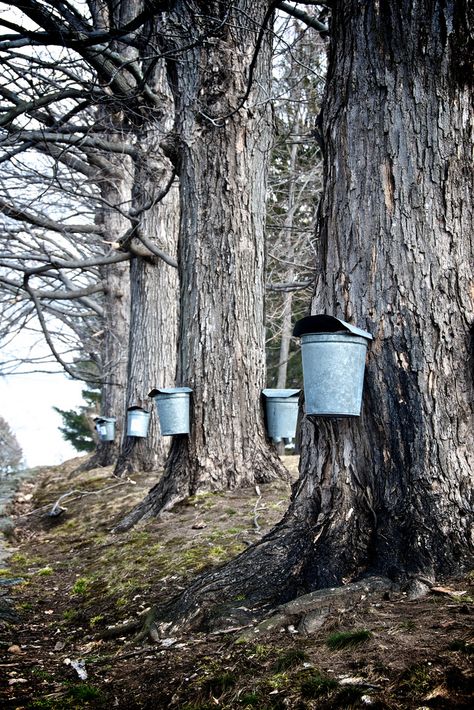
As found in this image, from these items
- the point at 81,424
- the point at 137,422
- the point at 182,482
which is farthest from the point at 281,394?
the point at 81,424

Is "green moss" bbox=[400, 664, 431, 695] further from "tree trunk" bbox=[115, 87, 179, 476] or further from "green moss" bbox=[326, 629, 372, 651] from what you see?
"tree trunk" bbox=[115, 87, 179, 476]

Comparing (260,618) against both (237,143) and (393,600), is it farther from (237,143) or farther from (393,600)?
(237,143)

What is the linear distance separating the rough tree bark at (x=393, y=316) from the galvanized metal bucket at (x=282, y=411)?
8.73 ft

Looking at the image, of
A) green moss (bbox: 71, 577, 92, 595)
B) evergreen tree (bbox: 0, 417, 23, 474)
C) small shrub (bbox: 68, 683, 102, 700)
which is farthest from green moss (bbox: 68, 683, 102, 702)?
evergreen tree (bbox: 0, 417, 23, 474)

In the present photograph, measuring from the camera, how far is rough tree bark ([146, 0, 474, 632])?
3.05 metres

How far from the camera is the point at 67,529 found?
283 inches

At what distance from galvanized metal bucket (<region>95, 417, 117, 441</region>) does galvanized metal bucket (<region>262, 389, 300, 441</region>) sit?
519 centimetres

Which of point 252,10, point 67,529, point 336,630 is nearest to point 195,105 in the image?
point 252,10

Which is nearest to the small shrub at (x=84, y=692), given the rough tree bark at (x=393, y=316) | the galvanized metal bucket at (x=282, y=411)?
the rough tree bark at (x=393, y=316)

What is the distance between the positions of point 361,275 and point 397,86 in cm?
97

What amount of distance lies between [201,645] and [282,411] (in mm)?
3323

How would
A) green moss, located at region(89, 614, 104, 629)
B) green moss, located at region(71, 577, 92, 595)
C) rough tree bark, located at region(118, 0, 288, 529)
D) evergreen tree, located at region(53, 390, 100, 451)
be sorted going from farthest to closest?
evergreen tree, located at region(53, 390, 100, 451)
rough tree bark, located at region(118, 0, 288, 529)
green moss, located at region(71, 577, 92, 595)
green moss, located at region(89, 614, 104, 629)

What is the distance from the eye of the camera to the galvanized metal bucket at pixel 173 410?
582cm

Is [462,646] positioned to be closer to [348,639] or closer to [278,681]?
[348,639]
